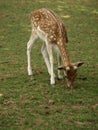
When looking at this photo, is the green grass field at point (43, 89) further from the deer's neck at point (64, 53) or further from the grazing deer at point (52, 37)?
the deer's neck at point (64, 53)

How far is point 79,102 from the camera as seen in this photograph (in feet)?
24.9

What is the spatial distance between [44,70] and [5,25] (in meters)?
6.42

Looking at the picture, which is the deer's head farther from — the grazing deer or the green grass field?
the green grass field

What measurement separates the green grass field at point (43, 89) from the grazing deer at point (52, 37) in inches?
14.0

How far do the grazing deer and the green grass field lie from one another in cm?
36

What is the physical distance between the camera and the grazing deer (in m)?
8.27

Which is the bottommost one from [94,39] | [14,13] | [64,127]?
[64,127]

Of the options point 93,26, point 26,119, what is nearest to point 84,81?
point 26,119

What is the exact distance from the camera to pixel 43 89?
841cm

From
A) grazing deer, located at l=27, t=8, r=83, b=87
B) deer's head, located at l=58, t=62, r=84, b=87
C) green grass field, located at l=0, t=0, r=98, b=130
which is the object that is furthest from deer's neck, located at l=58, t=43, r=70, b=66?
green grass field, located at l=0, t=0, r=98, b=130

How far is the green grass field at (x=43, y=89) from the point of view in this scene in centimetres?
661

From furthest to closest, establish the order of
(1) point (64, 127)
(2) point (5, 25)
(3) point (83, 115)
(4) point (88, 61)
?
1. (2) point (5, 25)
2. (4) point (88, 61)
3. (3) point (83, 115)
4. (1) point (64, 127)

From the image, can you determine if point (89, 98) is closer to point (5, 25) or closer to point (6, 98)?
point (6, 98)

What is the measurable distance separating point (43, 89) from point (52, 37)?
3.65 feet
